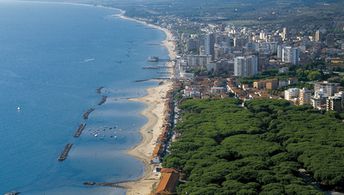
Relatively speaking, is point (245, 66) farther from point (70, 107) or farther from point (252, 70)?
point (70, 107)

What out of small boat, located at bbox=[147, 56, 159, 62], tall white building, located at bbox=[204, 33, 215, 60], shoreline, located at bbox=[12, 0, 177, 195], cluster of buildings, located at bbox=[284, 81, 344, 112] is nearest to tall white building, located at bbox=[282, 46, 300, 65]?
tall white building, located at bbox=[204, 33, 215, 60]

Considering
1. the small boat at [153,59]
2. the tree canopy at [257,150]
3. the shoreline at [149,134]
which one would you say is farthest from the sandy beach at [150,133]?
the small boat at [153,59]

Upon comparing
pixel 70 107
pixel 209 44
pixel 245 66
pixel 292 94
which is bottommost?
pixel 70 107

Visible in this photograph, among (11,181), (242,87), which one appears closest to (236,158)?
(11,181)

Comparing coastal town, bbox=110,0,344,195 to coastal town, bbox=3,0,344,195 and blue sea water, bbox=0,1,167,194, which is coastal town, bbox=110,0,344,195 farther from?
blue sea water, bbox=0,1,167,194

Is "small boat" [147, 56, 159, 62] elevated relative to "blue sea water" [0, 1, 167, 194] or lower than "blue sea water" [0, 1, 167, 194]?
elevated

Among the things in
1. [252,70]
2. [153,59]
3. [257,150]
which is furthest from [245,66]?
[257,150]
